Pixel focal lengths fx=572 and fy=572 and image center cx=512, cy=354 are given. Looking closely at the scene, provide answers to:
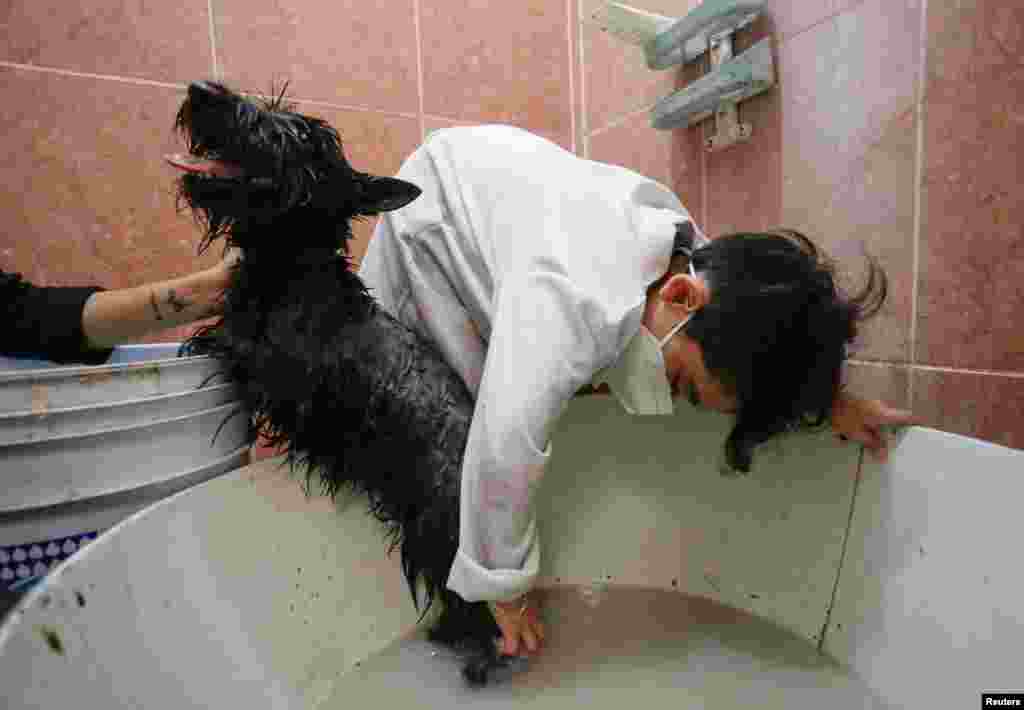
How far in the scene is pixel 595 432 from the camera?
0.80 m

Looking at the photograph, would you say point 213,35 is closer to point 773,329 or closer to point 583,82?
point 583,82

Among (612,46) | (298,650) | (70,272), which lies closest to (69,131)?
(70,272)

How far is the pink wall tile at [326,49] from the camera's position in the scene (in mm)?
1056

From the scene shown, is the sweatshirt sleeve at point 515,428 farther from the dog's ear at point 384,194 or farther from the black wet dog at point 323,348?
the dog's ear at point 384,194

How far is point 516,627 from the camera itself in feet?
1.92

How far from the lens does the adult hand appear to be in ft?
1.89

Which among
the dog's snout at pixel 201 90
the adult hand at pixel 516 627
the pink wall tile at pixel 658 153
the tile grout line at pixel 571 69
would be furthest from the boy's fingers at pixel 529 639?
the tile grout line at pixel 571 69

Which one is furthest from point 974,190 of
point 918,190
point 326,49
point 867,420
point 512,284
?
point 326,49

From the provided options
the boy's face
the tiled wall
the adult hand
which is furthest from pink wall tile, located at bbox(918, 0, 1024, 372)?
the adult hand

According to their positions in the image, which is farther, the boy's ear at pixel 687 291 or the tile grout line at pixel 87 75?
the tile grout line at pixel 87 75

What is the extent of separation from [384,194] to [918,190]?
649mm

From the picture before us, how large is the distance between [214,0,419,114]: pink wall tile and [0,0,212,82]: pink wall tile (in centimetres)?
5

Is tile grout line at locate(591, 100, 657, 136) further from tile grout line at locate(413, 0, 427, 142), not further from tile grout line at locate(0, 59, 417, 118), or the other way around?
tile grout line at locate(0, 59, 417, 118)

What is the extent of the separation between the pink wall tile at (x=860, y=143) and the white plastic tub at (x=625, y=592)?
10.7 inches
